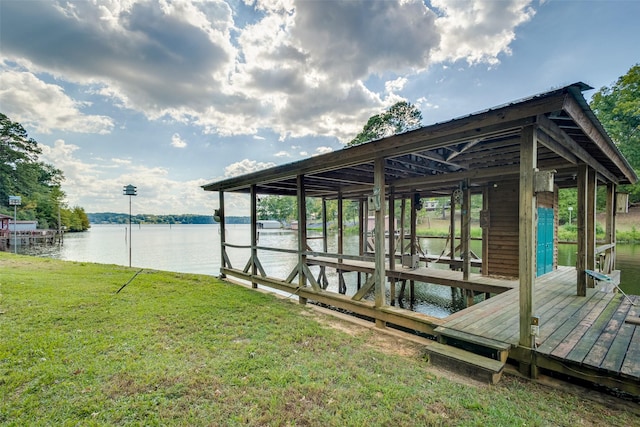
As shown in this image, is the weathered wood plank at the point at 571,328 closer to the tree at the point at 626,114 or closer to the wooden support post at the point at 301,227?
the wooden support post at the point at 301,227

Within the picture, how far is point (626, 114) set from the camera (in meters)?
19.6

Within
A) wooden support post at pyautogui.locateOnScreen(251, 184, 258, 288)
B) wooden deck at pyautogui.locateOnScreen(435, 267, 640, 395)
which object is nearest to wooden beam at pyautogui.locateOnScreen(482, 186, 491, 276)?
wooden deck at pyautogui.locateOnScreen(435, 267, 640, 395)

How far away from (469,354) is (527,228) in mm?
1498

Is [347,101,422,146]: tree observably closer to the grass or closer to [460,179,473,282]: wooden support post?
[460,179,473,282]: wooden support post

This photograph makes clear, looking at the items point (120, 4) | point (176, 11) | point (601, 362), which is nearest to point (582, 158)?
point (601, 362)

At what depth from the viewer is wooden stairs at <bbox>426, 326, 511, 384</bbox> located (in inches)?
107

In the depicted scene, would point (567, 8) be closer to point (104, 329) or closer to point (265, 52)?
point (265, 52)

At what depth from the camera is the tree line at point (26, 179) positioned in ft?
107

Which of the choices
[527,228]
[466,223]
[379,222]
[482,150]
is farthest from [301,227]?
[527,228]

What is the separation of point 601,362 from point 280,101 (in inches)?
544

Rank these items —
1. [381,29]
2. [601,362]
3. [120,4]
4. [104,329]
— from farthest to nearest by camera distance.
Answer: [381,29]
[120,4]
[104,329]
[601,362]

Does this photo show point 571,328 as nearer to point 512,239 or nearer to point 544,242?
point 512,239

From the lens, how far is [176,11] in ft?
27.4

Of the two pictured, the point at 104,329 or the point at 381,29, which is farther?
the point at 381,29
